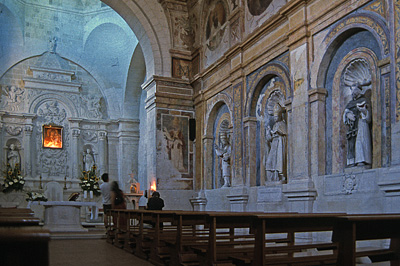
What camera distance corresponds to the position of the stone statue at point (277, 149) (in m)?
9.96

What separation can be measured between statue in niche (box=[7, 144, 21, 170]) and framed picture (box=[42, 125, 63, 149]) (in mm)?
1201

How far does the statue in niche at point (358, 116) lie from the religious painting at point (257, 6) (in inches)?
138

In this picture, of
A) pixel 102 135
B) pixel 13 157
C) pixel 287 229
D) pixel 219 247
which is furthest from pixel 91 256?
pixel 102 135

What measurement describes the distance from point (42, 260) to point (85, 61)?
772 inches

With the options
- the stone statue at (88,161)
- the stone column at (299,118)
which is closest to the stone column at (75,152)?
the stone statue at (88,161)

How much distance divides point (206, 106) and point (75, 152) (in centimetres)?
767

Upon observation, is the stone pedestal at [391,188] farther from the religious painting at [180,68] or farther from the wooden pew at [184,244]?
the religious painting at [180,68]

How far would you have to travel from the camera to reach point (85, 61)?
65.4ft

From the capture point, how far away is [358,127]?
7473 mm

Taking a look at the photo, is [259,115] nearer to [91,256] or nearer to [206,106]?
[206,106]

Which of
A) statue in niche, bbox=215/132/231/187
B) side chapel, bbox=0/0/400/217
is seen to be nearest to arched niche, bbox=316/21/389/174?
side chapel, bbox=0/0/400/217

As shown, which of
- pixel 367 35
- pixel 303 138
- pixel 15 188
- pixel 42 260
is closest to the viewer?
pixel 42 260

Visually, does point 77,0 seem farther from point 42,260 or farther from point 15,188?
point 42,260

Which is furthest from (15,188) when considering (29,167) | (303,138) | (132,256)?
(303,138)
